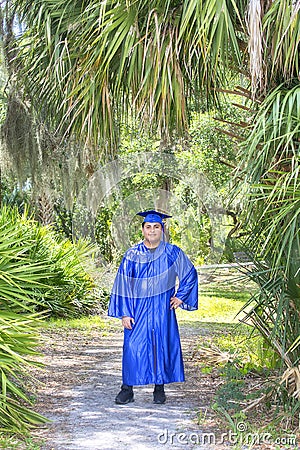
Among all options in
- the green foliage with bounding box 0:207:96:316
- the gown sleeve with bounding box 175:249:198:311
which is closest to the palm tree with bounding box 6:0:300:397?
the gown sleeve with bounding box 175:249:198:311

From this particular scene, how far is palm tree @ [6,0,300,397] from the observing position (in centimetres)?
446

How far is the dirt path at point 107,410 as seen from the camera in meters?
4.47

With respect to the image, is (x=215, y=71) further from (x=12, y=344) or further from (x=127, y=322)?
(x=12, y=344)

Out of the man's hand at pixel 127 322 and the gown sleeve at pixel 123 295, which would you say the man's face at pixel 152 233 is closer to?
the gown sleeve at pixel 123 295

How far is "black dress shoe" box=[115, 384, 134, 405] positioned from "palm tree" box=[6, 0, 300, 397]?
126 cm

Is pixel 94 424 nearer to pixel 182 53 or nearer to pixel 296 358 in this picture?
pixel 296 358

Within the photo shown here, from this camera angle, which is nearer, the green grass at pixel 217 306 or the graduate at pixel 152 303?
the graduate at pixel 152 303

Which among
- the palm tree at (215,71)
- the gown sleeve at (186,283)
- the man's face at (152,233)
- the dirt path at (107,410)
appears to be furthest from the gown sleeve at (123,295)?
the palm tree at (215,71)

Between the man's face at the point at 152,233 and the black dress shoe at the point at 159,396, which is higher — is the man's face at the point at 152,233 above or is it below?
above

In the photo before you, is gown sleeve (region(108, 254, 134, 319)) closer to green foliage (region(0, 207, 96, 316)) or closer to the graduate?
the graduate

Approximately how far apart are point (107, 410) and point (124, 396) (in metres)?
0.26

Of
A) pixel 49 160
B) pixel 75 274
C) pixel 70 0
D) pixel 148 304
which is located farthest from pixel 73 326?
pixel 70 0

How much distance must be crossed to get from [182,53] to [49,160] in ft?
25.6

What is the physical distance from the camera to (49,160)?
508 inches
